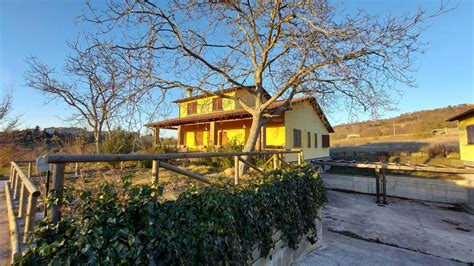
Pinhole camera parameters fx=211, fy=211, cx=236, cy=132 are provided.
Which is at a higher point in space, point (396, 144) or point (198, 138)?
point (198, 138)

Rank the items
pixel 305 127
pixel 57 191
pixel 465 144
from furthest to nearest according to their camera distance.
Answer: pixel 305 127 < pixel 465 144 < pixel 57 191

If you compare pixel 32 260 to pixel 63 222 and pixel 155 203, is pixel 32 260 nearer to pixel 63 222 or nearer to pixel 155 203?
pixel 63 222

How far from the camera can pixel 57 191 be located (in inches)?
63.6

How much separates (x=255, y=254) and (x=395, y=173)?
50.2 ft

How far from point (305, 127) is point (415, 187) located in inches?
281

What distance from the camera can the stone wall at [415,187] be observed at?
36.5ft

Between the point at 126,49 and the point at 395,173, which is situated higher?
the point at 126,49

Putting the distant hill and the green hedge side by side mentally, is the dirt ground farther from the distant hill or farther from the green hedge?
the green hedge

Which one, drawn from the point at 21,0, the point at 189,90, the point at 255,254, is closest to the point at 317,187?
the point at 255,254

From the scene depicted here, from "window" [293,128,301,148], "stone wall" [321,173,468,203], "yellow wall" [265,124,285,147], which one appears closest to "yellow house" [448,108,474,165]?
"stone wall" [321,173,468,203]

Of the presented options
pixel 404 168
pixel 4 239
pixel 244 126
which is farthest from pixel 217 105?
pixel 4 239

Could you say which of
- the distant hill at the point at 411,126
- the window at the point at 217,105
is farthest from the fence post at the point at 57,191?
the distant hill at the point at 411,126

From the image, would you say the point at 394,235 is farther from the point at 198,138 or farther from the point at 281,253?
the point at 198,138

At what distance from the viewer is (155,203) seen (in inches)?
79.9
